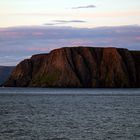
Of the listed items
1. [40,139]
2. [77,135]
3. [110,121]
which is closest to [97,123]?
[110,121]

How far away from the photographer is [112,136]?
4209 centimetres

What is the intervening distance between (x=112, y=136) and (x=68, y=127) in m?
8.21

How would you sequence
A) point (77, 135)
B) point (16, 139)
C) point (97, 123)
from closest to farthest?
point (16, 139) < point (77, 135) < point (97, 123)

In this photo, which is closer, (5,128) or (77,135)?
(77,135)

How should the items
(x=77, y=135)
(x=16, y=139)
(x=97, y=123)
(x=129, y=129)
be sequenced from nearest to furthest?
(x=16, y=139)
(x=77, y=135)
(x=129, y=129)
(x=97, y=123)

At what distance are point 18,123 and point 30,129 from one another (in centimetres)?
645

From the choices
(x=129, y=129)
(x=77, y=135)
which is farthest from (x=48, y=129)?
(x=129, y=129)

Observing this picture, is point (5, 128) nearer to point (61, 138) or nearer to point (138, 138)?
point (61, 138)

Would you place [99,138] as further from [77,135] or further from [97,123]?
[97,123]

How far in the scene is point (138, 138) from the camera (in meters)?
40.5

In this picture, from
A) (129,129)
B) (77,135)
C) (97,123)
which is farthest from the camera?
(97,123)

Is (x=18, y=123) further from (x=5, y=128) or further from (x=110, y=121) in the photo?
(x=110, y=121)

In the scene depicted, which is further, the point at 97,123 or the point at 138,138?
the point at 97,123

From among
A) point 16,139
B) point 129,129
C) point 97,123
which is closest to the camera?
point 16,139
